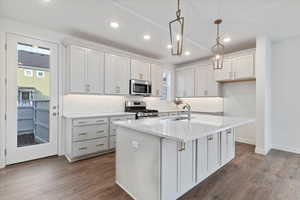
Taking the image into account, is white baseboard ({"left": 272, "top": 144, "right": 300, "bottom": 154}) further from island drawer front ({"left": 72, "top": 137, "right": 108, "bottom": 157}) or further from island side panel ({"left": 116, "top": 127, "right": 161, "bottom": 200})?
island drawer front ({"left": 72, "top": 137, "right": 108, "bottom": 157})

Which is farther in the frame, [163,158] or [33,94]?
[33,94]

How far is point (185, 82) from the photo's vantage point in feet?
18.9

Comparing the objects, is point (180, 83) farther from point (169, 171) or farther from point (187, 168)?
point (169, 171)

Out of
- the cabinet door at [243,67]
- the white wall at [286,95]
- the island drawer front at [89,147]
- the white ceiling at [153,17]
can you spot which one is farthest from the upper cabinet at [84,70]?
the white wall at [286,95]

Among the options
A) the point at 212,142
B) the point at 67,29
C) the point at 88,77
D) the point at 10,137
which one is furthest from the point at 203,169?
the point at 67,29

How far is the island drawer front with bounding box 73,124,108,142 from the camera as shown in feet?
10.2

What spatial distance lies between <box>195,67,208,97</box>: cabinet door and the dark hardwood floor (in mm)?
2553

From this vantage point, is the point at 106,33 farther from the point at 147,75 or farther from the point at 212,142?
the point at 212,142

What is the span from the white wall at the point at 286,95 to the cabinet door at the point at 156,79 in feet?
10.2

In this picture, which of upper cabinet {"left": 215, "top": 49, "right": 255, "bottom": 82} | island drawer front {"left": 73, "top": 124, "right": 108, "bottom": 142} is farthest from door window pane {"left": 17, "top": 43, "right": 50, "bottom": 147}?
upper cabinet {"left": 215, "top": 49, "right": 255, "bottom": 82}

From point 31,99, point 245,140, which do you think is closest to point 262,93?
point 245,140

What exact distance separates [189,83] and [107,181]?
4324mm

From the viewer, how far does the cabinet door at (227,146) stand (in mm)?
2721

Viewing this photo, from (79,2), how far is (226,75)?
4.10 metres
